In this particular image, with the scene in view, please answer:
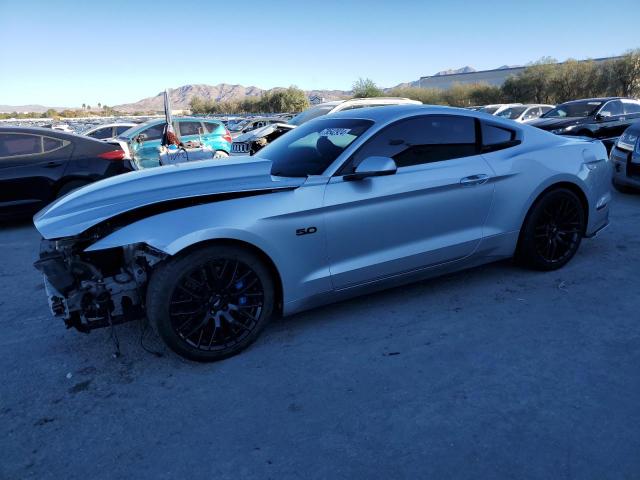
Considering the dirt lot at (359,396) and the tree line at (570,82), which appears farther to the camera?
the tree line at (570,82)

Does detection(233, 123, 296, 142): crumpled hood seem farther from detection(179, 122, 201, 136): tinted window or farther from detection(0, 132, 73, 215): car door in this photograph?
detection(0, 132, 73, 215): car door

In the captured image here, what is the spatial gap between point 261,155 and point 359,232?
48.7 inches

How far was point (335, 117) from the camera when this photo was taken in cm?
403

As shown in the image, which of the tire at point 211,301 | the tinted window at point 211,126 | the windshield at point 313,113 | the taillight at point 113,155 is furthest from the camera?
the tinted window at point 211,126

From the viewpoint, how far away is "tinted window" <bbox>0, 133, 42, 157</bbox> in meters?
6.40

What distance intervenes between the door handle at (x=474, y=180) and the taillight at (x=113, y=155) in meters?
5.41

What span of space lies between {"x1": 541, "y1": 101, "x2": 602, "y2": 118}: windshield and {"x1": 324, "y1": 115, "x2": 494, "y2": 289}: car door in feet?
30.8

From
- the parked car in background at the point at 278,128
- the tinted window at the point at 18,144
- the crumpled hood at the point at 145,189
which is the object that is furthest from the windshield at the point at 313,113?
the crumpled hood at the point at 145,189

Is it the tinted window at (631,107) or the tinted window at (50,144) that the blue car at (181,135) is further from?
the tinted window at (631,107)

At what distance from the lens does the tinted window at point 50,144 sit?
6547mm

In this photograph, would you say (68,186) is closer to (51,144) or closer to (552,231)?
(51,144)

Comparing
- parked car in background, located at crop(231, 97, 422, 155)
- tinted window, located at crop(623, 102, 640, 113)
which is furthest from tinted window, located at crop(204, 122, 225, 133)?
tinted window, located at crop(623, 102, 640, 113)

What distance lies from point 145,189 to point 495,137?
2826 millimetres

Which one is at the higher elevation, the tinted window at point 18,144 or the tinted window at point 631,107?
the tinted window at point 631,107
